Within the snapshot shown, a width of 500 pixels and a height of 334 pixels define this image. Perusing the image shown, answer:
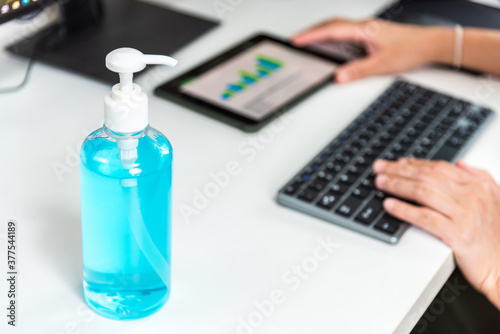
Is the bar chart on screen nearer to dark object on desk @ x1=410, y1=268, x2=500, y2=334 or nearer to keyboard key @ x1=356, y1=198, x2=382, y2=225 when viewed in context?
keyboard key @ x1=356, y1=198, x2=382, y2=225

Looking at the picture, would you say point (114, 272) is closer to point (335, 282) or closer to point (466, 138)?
point (335, 282)

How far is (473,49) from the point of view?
1183mm

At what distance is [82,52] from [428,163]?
0.58 metres

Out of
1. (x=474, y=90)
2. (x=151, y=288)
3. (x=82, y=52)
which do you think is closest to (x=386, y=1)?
(x=474, y=90)

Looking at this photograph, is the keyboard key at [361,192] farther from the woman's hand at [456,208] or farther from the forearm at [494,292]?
the forearm at [494,292]

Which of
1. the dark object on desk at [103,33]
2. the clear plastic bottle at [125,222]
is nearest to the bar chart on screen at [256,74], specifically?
the dark object on desk at [103,33]

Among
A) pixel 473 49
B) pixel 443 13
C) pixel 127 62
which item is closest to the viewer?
pixel 127 62

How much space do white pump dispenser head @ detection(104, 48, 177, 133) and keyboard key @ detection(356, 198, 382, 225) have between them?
1.09 feet

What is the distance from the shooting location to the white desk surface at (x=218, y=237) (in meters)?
0.68

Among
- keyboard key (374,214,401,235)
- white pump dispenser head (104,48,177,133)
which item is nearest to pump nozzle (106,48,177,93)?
white pump dispenser head (104,48,177,133)

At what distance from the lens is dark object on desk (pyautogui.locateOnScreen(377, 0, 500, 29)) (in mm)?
1315

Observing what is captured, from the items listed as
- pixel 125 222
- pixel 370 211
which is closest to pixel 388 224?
pixel 370 211

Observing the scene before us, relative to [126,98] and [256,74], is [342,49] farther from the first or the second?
[126,98]

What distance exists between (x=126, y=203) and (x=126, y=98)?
10 cm
